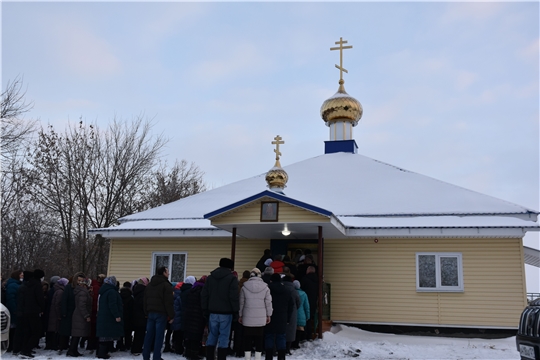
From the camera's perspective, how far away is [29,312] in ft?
30.5

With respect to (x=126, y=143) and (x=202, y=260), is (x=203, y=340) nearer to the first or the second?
(x=202, y=260)

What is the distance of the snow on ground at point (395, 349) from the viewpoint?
986cm

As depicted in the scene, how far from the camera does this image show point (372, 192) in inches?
622

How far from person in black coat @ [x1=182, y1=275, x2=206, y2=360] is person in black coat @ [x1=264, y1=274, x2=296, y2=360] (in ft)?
4.12

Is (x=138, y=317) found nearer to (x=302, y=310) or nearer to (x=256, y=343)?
(x=256, y=343)

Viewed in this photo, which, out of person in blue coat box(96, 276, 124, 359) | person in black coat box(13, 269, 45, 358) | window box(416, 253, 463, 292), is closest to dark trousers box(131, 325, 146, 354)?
person in blue coat box(96, 276, 124, 359)

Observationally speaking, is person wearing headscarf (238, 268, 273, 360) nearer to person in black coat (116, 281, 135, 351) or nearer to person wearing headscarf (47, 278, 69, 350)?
person in black coat (116, 281, 135, 351)

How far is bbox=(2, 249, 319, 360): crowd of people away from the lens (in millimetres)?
8359

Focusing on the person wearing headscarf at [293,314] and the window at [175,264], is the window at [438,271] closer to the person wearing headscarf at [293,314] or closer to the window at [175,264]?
the person wearing headscarf at [293,314]

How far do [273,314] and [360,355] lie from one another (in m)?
2.49

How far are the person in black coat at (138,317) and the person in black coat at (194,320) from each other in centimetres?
94

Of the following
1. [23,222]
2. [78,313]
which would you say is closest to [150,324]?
[78,313]

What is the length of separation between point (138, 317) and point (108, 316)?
0.64 metres

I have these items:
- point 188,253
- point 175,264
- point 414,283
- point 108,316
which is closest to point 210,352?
point 108,316
